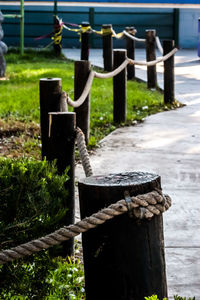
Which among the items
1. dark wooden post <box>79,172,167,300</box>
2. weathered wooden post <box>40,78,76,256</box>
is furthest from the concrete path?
dark wooden post <box>79,172,167,300</box>

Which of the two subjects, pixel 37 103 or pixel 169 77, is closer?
pixel 37 103

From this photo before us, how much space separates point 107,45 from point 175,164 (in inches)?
317

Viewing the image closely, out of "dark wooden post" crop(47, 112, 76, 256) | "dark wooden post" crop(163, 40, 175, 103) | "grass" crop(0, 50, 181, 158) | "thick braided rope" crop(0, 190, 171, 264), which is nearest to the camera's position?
"thick braided rope" crop(0, 190, 171, 264)

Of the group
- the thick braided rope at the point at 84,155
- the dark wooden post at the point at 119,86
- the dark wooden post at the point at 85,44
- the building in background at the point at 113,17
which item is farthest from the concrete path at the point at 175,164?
the building in background at the point at 113,17

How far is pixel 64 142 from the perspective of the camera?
4.35 metres

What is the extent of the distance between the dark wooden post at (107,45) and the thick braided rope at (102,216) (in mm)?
12108

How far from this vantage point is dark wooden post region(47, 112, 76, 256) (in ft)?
14.1

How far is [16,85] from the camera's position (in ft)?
42.3

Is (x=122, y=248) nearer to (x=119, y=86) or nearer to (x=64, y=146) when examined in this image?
(x=64, y=146)

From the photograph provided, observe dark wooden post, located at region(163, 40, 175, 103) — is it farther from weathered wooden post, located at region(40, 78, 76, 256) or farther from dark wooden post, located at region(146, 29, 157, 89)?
weathered wooden post, located at region(40, 78, 76, 256)

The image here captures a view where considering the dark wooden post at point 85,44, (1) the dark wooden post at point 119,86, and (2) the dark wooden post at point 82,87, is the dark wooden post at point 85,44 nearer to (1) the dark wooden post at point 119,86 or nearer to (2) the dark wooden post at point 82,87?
(1) the dark wooden post at point 119,86

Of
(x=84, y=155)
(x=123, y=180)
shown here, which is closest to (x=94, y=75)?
(x=84, y=155)

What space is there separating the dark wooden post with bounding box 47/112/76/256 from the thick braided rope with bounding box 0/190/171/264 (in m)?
1.27

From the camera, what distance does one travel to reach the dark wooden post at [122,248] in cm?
308
